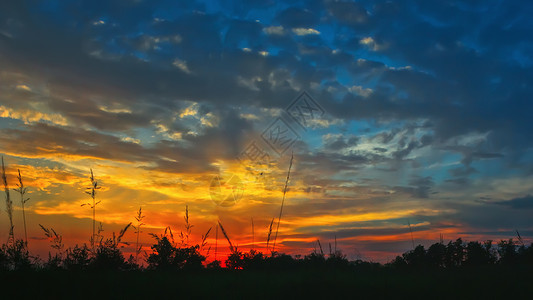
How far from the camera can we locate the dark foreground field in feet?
18.2

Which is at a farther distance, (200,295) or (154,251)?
(154,251)

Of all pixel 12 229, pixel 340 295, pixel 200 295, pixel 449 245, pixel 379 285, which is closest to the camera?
pixel 200 295

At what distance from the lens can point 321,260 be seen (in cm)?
1065

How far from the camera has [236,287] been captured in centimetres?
614

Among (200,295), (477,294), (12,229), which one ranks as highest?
(12,229)

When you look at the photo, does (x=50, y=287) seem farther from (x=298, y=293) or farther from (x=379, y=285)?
(x=379, y=285)

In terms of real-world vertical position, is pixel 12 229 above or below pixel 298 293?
above

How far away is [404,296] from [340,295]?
3.57ft

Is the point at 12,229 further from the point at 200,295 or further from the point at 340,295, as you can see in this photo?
the point at 340,295

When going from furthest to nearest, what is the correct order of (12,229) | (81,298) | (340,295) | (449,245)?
(449,245) < (12,229) < (340,295) < (81,298)

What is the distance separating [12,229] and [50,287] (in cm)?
402

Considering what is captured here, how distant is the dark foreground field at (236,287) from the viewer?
555 centimetres

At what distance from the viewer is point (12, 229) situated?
8.80 metres

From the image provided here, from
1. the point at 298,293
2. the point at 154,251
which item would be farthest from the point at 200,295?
the point at 154,251
